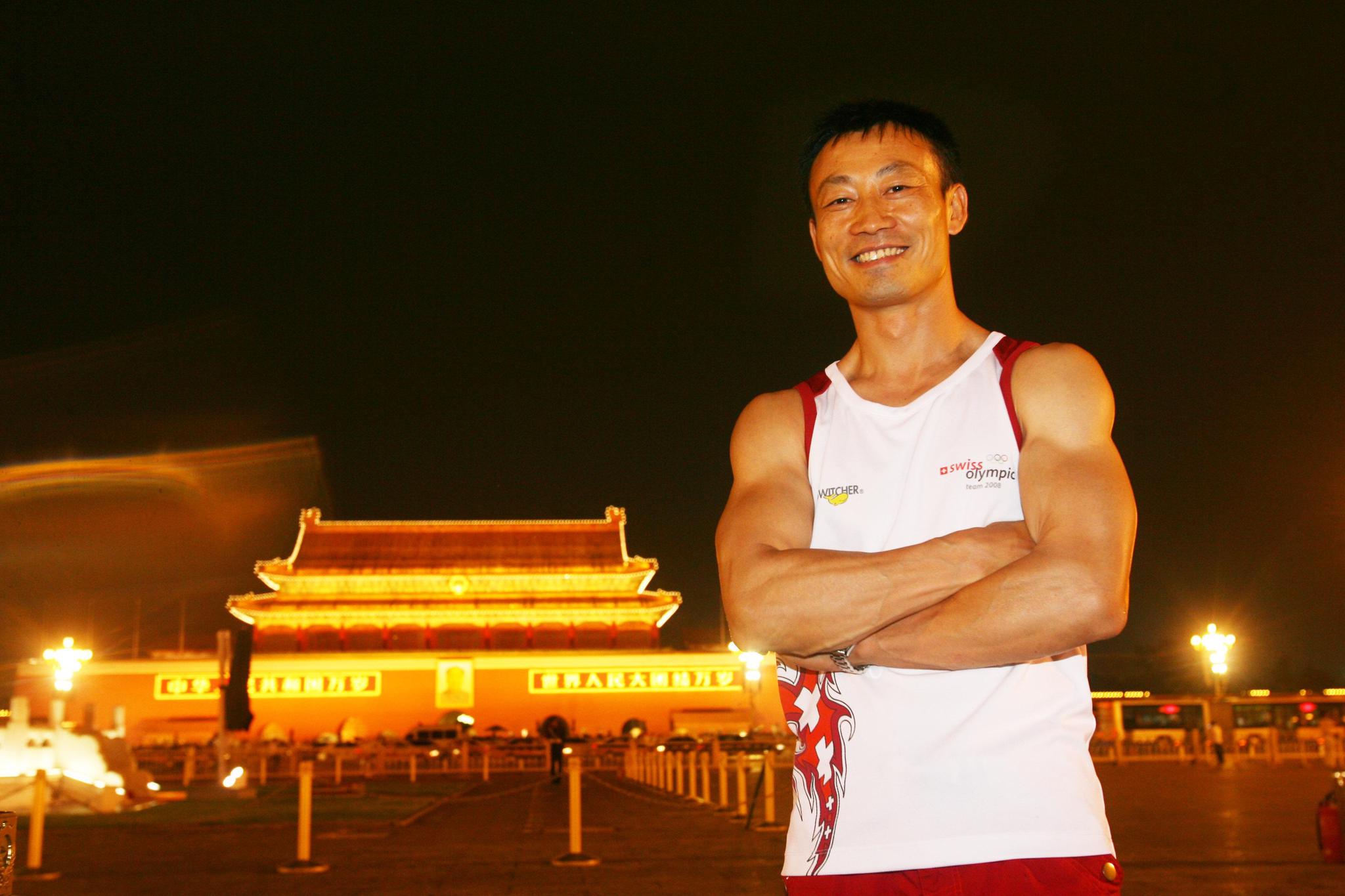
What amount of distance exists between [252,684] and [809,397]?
4885cm

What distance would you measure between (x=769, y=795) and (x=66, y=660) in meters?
33.2

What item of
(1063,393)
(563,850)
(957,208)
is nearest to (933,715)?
(1063,393)

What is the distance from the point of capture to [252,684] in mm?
46719

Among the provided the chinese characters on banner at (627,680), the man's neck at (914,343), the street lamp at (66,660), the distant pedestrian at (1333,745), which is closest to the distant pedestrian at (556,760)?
the distant pedestrian at (1333,745)

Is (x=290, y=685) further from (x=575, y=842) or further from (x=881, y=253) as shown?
(x=881, y=253)

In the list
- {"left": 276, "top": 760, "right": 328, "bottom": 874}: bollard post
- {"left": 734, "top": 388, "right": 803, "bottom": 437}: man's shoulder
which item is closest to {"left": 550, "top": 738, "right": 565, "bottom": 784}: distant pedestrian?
{"left": 276, "top": 760, "right": 328, "bottom": 874}: bollard post

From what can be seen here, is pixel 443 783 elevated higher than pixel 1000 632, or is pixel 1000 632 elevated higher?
pixel 1000 632

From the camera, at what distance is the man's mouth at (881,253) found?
2219mm

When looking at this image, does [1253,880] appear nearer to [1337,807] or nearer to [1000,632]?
[1337,807]

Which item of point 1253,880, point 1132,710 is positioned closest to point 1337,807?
point 1253,880

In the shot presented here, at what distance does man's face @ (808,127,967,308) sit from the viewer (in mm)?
2215

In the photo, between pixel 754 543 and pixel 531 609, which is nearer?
pixel 754 543

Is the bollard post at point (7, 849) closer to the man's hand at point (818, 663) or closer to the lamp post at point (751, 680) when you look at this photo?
the man's hand at point (818, 663)

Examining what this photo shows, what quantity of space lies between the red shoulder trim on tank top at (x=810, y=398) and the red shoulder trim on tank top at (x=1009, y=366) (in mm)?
344
